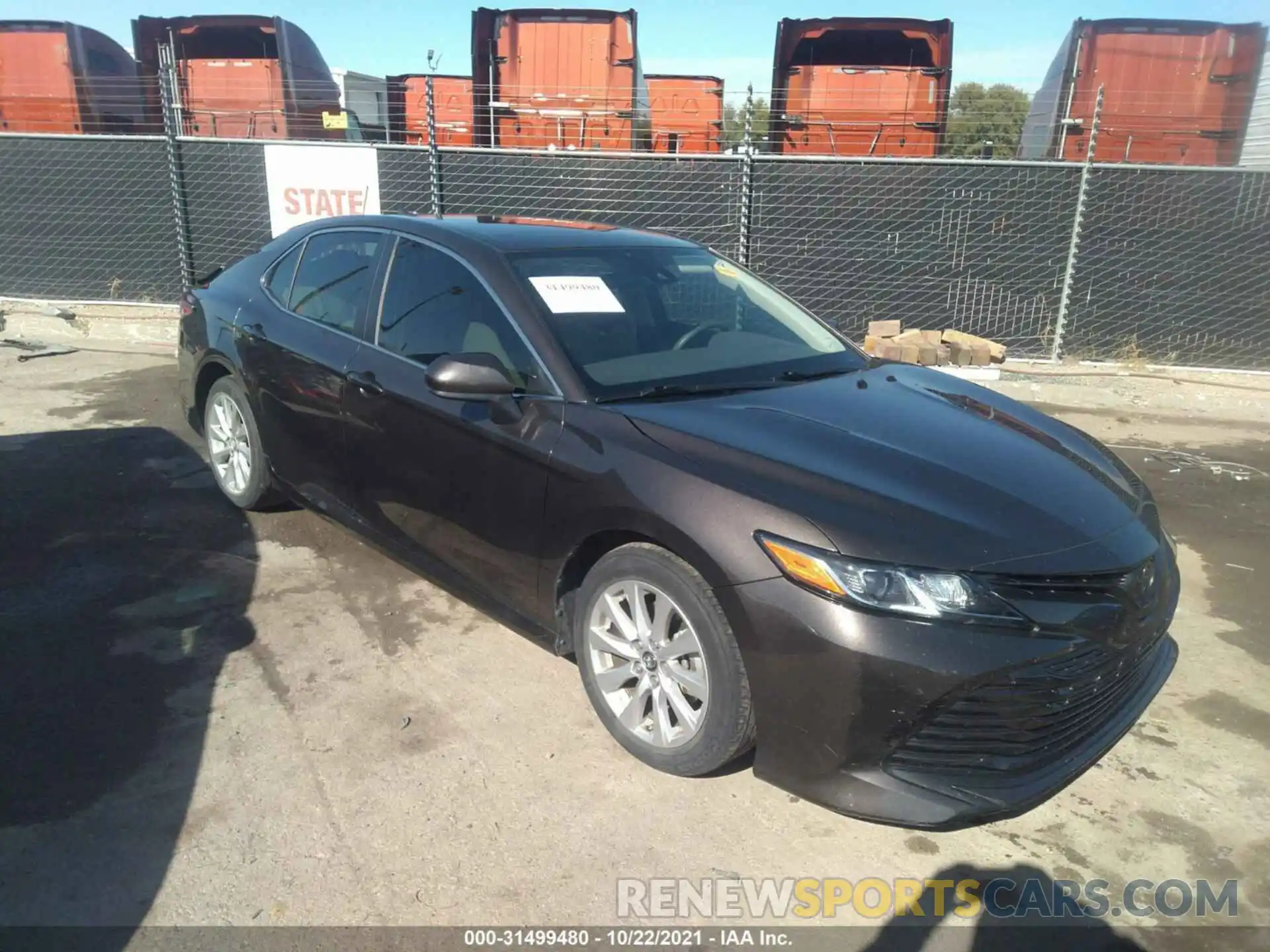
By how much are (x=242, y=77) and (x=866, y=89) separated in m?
7.63

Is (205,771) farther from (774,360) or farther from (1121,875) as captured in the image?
(1121,875)

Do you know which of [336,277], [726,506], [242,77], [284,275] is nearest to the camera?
[726,506]

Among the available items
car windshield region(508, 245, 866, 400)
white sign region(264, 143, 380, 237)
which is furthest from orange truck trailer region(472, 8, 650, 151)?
car windshield region(508, 245, 866, 400)

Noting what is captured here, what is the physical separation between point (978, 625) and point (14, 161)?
11683 millimetres

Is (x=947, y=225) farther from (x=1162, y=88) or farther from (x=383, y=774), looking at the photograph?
(x=383, y=774)

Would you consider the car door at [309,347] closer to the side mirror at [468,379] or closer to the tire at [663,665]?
the side mirror at [468,379]

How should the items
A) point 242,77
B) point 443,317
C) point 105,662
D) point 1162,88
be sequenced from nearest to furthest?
point 105,662 → point 443,317 → point 1162,88 → point 242,77

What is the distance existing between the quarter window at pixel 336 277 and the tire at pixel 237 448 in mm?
661

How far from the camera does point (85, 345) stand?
948 cm

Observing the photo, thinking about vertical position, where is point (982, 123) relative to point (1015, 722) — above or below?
above

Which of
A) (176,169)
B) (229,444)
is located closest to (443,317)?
(229,444)

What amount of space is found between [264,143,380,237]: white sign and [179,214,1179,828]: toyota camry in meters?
5.67

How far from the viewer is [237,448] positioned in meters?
4.88

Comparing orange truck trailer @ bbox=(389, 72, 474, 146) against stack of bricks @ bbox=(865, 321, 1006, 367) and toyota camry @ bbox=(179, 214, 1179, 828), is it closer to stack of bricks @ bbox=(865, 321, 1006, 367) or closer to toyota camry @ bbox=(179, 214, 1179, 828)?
stack of bricks @ bbox=(865, 321, 1006, 367)
